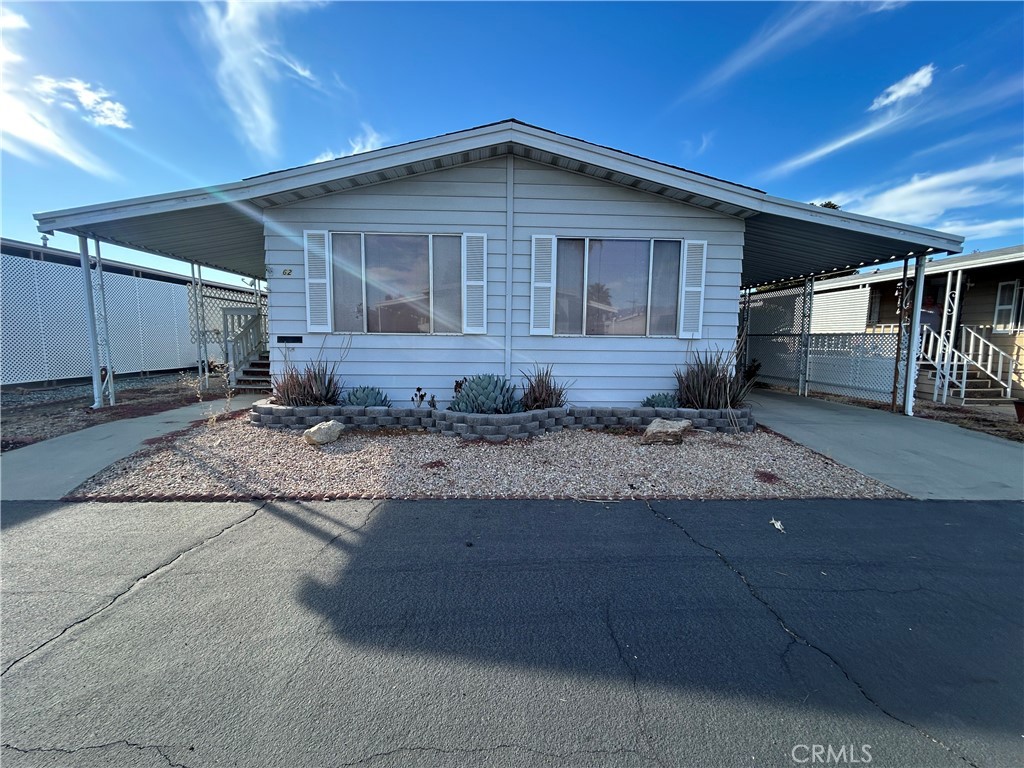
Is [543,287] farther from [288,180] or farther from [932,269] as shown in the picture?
[932,269]

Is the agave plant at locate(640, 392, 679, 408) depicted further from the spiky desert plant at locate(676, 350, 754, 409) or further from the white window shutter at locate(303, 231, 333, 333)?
the white window shutter at locate(303, 231, 333, 333)

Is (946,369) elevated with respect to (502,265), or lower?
lower

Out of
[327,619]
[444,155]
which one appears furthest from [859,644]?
[444,155]

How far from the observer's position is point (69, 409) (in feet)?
24.6

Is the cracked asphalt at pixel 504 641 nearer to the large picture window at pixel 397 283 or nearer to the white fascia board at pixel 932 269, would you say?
the large picture window at pixel 397 283

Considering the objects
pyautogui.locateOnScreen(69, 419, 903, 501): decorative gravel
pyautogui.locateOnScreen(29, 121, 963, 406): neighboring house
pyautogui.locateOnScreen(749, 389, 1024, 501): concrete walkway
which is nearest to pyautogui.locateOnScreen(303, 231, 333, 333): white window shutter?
pyautogui.locateOnScreen(29, 121, 963, 406): neighboring house

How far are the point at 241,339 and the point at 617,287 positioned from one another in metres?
9.15

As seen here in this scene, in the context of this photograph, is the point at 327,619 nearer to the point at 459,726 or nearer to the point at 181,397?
the point at 459,726

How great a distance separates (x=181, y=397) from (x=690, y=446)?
9.97m

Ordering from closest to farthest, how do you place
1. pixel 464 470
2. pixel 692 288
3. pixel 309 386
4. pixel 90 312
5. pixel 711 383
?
pixel 464 470, pixel 309 386, pixel 711 383, pixel 692 288, pixel 90 312

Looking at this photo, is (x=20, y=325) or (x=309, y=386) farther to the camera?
(x=20, y=325)

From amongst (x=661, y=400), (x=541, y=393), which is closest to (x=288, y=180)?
(x=541, y=393)

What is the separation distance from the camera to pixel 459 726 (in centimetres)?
165

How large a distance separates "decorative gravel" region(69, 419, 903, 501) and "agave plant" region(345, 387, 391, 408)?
70 centimetres
